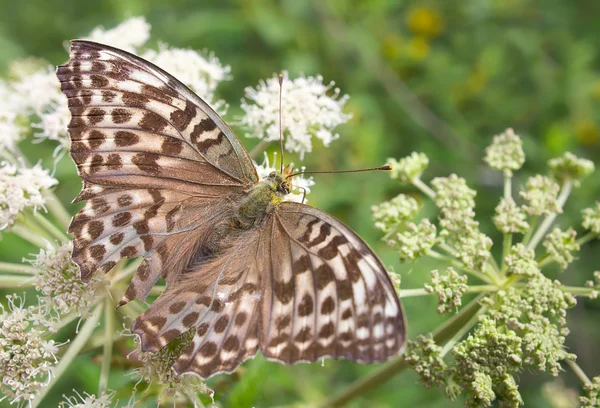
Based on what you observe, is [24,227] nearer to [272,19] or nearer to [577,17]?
[272,19]

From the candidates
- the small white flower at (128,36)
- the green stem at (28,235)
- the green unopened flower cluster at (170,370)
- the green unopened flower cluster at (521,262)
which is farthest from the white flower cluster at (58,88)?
the green unopened flower cluster at (521,262)

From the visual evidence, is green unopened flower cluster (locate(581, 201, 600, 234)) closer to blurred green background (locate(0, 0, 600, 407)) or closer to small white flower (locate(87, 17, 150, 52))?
blurred green background (locate(0, 0, 600, 407))

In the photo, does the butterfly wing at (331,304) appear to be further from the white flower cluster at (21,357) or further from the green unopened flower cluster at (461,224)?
the white flower cluster at (21,357)

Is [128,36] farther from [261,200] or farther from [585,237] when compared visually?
[585,237]

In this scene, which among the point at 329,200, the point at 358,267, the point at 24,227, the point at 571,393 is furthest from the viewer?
the point at 329,200

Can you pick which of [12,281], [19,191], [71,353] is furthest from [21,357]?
[19,191]

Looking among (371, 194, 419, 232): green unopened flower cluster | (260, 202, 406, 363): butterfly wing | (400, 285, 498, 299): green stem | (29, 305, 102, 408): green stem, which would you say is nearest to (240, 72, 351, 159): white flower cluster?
(371, 194, 419, 232): green unopened flower cluster

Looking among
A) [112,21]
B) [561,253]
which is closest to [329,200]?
[561,253]
